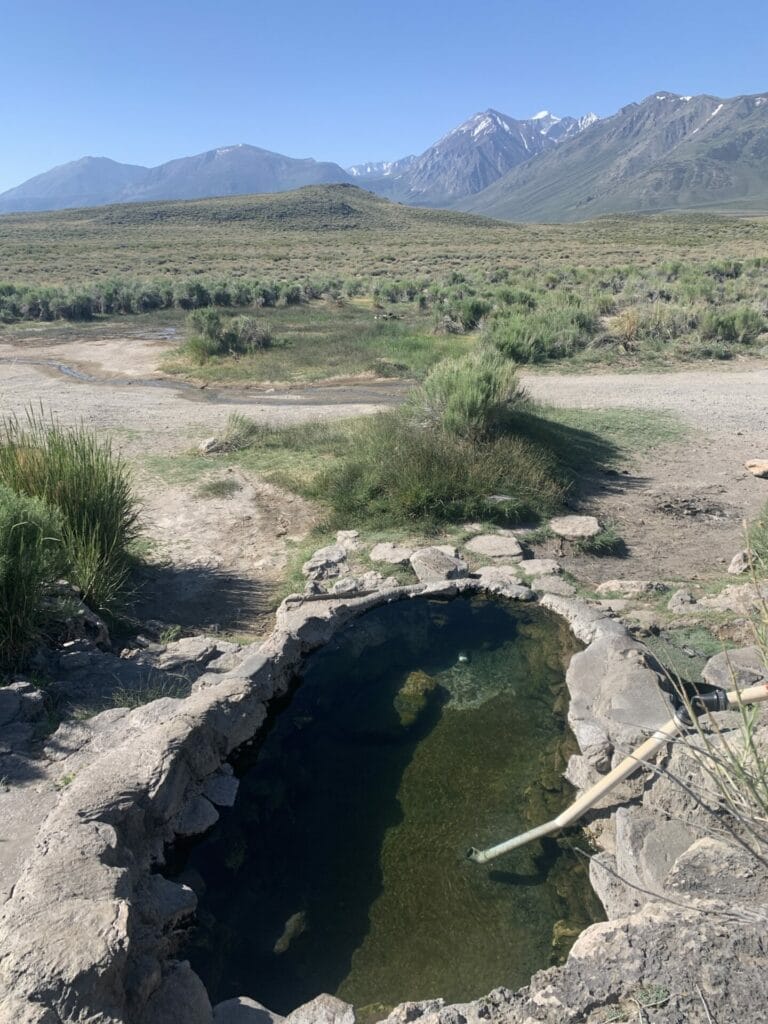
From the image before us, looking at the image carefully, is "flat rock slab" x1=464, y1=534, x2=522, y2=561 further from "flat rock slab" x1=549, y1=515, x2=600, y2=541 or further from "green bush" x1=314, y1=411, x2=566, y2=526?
"flat rock slab" x1=549, y1=515, x2=600, y2=541

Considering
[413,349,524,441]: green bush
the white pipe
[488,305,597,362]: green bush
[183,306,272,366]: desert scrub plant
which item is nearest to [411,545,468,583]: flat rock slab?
[413,349,524,441]: green bush

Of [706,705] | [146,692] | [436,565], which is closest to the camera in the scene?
[706,705]

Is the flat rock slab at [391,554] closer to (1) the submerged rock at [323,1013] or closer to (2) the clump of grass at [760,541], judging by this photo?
(2) the clump of grass at [760,541]

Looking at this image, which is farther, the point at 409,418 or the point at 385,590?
the point at 409,418

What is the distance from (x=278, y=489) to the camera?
872 centimetres

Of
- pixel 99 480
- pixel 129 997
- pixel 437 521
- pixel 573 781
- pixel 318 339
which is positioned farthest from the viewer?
pixel 318 339

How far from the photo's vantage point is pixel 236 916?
3.43 metres

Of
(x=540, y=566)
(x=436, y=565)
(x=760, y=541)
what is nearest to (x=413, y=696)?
(x=436, y=565)

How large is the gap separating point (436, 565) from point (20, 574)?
3295mm

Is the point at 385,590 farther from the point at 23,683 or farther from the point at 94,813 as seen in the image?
the point at 94,813

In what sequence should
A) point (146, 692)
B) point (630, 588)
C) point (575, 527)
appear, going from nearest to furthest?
point (146, 692), point (630, 588), point (575, 527)

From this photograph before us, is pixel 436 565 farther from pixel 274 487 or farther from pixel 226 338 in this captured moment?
pixel 226 338

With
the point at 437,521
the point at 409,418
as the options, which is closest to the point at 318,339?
the point at 409,418

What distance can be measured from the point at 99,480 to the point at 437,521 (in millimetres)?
3258
